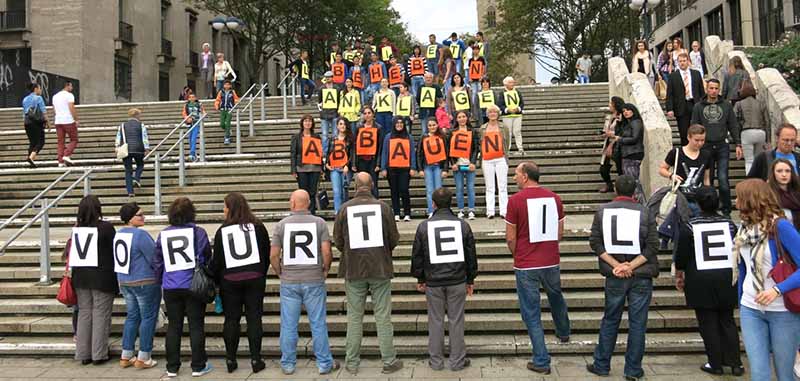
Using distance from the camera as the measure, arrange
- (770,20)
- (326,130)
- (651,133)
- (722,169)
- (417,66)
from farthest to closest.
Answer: (770,20) → (417,66) → (326,130) → (651,133) → (722,169)

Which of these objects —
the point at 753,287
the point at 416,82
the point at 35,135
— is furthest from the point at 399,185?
the point at 35,135

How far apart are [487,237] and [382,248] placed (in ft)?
9.23

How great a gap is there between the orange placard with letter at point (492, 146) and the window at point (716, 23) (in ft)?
101

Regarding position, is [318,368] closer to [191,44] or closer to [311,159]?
[311,159]

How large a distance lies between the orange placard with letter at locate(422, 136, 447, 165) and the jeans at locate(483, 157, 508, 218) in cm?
77

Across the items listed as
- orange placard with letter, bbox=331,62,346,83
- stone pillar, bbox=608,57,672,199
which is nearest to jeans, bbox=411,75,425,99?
orange placard with letter, bbox=331,62,346,83

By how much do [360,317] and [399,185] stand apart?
13.5ft

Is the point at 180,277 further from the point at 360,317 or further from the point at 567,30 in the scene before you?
the point at 567,30

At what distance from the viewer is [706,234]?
18.0 ft

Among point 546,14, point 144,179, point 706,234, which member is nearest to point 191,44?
point 546,14

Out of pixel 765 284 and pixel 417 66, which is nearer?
pixel 765 284

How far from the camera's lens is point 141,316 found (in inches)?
247

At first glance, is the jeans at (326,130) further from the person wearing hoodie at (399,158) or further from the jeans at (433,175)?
the jeans at (433,175)

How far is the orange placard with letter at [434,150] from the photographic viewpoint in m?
9.55
